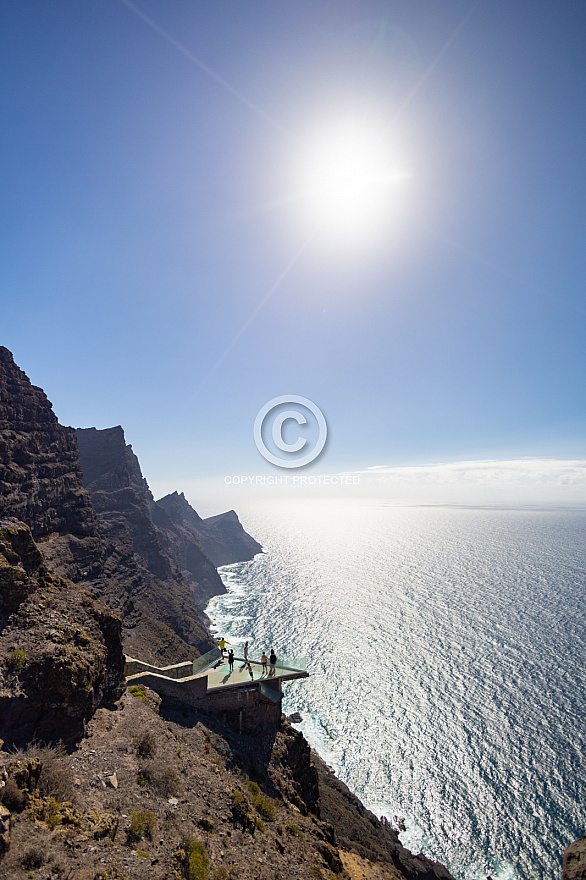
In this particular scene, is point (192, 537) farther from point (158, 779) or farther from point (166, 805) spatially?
point (166, 805)

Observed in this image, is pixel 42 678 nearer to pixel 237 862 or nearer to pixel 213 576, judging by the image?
pixel 237 862

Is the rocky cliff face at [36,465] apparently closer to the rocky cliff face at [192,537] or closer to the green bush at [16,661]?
the green bush at [16,661]

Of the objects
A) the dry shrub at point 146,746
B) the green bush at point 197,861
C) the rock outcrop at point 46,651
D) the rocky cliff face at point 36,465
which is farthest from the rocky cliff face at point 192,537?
the green bush at point 197,861

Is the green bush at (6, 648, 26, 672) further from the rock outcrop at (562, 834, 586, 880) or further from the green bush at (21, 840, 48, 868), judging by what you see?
the rock outcrop at (562, 834, 586, 880)

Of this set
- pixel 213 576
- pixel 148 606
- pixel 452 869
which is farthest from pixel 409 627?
pixel 213 576

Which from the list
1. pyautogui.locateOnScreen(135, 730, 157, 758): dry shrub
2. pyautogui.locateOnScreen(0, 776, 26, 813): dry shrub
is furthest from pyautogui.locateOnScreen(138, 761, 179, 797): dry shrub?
pyautogui.locateOnScreen(0, 776, 26, 813): dry shrub

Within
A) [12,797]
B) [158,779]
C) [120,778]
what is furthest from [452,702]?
[12,797]
